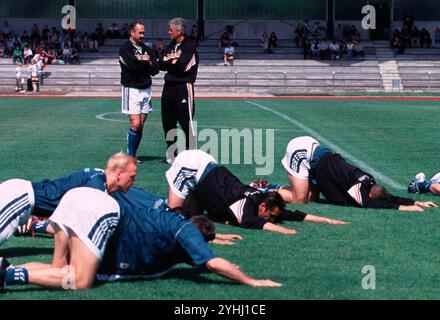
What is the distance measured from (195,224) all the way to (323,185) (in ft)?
9.97

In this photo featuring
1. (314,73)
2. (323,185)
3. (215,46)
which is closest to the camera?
(323,185)

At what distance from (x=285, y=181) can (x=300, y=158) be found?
95.5 inches

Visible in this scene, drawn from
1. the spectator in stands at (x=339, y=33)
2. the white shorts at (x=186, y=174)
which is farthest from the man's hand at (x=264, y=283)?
the spectator in stands at (x=339, y=33)

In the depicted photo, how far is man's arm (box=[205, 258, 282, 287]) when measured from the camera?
6.19 meters

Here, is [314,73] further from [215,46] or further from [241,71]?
[215,46]

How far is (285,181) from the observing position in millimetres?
12109

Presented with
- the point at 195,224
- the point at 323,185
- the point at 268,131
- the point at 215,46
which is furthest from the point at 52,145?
the point at 215,46

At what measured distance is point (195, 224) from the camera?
704cm

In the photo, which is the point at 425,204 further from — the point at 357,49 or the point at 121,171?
the point at 357,49

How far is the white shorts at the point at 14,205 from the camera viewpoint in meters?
6.82

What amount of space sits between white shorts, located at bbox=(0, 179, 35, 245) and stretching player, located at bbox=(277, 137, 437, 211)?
3447 millimetres

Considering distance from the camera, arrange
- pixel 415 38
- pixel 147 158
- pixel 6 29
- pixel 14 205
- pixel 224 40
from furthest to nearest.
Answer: pixel 415 38
pixel 6 29
pixel 224 40
pixel 147 158
pixel 14 205

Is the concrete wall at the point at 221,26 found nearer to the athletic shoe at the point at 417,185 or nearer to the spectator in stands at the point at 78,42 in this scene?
the spectator in stands at the point at 78,42

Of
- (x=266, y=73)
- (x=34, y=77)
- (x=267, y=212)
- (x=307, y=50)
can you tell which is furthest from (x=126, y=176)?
(x=307, y=50)
